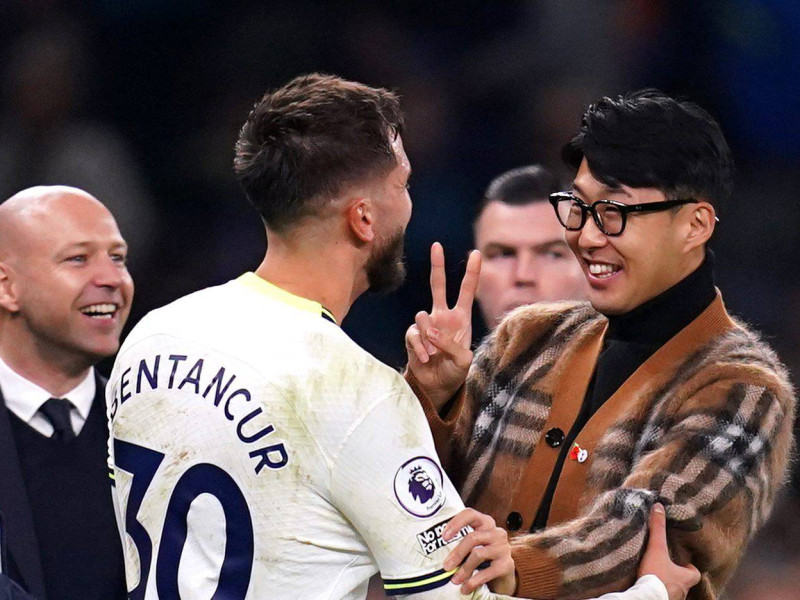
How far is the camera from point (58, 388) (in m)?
2.86

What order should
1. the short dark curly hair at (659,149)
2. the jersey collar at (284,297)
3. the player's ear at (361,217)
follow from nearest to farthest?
1. the jersey collar at (284,297)
2. the player's ear at (361,217)
3. the short dark curly hair at (659,149)

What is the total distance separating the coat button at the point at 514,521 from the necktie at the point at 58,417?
1063mm

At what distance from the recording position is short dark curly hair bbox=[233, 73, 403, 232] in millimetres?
2107

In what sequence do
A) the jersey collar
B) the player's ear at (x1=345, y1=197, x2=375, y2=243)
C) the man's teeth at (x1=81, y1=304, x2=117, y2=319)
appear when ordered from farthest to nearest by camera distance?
the man's teeth at (x1=81, y1=304, x2=117, y2=319) → the player's ear at (x1=345, y1=197, x2=375, y2=243) → the jersey collar

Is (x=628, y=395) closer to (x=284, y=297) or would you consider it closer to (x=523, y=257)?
(x=284, y=297)

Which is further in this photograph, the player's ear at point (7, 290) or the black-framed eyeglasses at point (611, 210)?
the player's ear at point (7, 290)

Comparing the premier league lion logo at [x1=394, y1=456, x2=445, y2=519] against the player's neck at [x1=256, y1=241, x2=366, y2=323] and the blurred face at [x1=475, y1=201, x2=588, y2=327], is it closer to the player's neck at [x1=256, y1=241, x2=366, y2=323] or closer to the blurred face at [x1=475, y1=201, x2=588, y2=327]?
the player's neck at [x1=256, y1=241, x2=366, y2=323]

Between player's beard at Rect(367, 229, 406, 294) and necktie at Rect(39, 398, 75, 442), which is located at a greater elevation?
player's beard at Rect(367, 229, 406, 294)

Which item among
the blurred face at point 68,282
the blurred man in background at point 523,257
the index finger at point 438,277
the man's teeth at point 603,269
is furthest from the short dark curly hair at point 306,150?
the blurred man in background at point 523,257

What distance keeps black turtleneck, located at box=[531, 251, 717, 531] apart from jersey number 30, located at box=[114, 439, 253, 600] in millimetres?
688

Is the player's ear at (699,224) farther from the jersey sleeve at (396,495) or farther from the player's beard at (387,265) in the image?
the jersey sleeve at (396,495)

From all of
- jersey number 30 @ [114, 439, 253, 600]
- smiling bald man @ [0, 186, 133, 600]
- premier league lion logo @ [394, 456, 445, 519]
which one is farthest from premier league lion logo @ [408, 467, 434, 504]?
smiling bald man @ [0, 186, 133, 600]

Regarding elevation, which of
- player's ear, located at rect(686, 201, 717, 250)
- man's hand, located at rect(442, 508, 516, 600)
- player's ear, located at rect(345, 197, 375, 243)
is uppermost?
player's ear, located at rect(345, 197, 375, 243)

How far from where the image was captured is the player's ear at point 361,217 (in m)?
2.12
